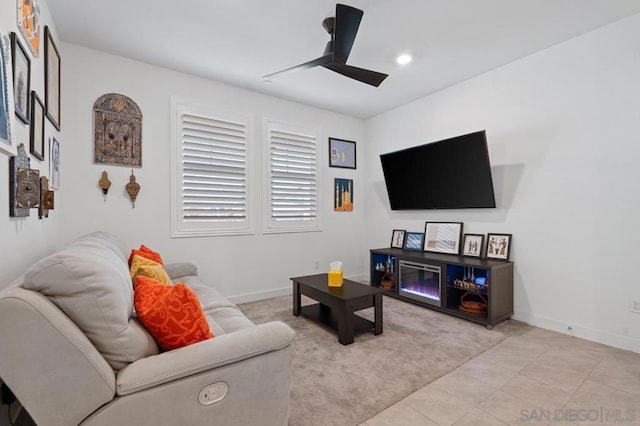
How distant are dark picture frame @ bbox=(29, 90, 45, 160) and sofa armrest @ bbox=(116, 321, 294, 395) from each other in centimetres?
161

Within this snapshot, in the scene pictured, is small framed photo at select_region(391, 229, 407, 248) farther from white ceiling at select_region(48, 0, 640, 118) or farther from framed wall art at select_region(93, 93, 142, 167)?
framed wall art at select_region(93, 93, 142, 167)

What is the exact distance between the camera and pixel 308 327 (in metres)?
3.09

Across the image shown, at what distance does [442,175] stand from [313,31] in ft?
7.36

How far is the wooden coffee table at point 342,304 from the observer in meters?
2.68

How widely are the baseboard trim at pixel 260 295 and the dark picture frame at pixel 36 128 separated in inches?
98.4

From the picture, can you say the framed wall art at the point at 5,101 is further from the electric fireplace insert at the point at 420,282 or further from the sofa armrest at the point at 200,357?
the electric fireplace insert at the point at 420,282

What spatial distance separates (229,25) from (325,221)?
2.94 m

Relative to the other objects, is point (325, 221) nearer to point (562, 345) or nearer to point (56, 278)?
point (562, 345)

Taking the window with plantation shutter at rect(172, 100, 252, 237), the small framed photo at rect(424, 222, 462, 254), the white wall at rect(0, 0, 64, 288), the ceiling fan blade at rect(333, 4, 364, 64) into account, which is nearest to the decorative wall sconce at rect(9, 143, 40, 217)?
the white wall at rect(0, 0, 64, 288)

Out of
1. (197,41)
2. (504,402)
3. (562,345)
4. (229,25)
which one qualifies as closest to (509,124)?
(562,345)

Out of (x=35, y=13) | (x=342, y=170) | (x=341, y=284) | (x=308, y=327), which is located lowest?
(x=308, y=327)

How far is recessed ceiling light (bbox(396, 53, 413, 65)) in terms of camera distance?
10.4 ft

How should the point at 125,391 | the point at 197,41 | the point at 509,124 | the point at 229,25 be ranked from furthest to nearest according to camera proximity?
1. the point at 509,124
2. the point at 197,41
3. the point at 229,25
4. the point at 125,391

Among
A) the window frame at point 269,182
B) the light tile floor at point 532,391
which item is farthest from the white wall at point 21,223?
the window frame at point 269,182
